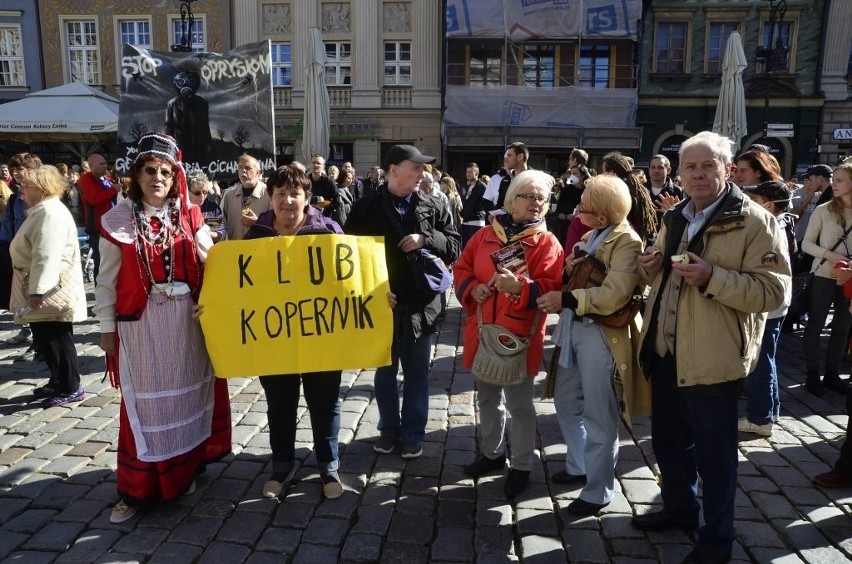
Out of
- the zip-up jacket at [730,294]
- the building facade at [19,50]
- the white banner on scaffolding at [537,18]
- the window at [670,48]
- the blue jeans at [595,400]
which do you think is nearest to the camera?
the zip-up jacket at [730,294]

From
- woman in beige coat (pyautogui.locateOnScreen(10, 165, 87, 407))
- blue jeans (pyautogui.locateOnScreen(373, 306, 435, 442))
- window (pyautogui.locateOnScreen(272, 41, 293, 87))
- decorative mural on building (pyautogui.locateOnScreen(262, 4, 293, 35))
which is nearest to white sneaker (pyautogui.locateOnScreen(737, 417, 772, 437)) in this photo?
blue jeans (pyautogui.locateOnScreen(373, 306, 435, 442))

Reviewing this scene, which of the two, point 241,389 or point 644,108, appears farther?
Answer: point 644,108

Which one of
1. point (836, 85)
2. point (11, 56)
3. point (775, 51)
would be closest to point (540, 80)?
point (775, 51)

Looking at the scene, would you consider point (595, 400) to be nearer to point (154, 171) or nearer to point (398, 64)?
point (154, 171)

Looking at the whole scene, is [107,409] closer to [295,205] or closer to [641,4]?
[295,205]

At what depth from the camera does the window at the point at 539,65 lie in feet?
76.0

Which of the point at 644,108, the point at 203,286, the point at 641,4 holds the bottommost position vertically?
the point at 203,286

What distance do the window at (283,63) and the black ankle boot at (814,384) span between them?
71.1 feet

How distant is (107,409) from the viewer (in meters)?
4.95

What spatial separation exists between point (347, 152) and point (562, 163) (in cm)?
818

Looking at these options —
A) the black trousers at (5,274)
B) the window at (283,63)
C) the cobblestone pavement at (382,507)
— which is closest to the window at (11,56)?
the window at (283,63)

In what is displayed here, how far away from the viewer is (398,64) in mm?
23234

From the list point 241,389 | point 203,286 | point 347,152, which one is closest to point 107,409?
point 241,389

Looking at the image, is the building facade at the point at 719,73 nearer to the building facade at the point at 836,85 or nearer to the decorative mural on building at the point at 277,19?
the building facade at the point at 836,85
